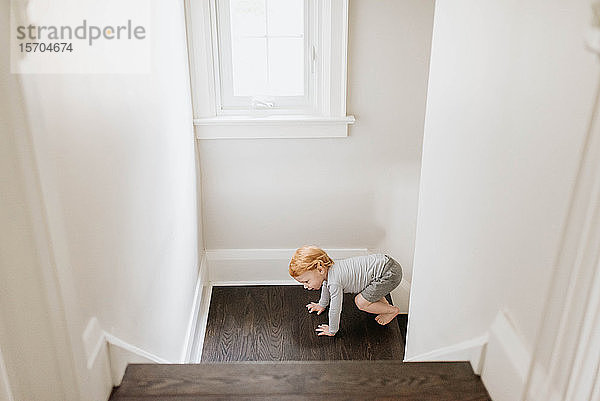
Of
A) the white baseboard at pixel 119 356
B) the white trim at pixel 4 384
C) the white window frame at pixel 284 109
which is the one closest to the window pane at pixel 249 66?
the white window frame at pixel 284 109

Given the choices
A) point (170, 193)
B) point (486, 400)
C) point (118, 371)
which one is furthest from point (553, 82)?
point (170, 193)

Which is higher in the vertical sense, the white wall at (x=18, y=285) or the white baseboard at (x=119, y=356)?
the white wall at (x=18, y=285)

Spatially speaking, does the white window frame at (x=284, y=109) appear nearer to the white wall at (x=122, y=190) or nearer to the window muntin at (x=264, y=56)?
the window muntin at (x=264, y=56)

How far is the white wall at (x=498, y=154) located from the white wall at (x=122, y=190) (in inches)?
37.8

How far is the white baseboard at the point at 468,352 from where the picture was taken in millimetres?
1503

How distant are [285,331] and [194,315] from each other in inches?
19.5

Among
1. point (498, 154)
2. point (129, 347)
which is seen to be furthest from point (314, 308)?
point (498, 154)

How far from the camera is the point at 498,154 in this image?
4.45 ft

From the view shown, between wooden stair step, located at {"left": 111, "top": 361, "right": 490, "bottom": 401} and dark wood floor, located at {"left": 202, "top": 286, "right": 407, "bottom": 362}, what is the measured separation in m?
1.32

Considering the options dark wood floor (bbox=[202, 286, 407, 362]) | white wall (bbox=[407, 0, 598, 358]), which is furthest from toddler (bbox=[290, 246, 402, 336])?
white wall (bbox=[407, 0, 598, 358])

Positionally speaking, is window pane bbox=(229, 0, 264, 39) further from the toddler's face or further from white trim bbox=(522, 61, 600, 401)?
white trim bbox=(522, 61, 600, 401)

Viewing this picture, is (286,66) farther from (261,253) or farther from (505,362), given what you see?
(505,362)

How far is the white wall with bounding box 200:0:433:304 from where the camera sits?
119 inches

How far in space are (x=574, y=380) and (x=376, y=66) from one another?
88.4 inches
